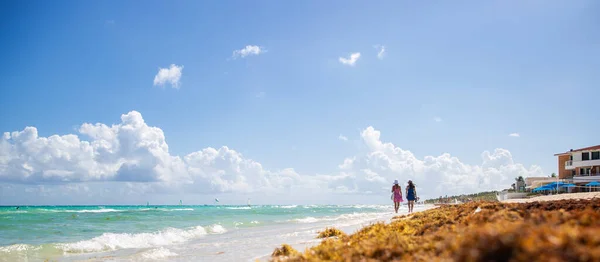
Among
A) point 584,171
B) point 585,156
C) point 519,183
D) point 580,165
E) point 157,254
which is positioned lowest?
point 519,183

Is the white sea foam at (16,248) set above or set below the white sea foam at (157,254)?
below

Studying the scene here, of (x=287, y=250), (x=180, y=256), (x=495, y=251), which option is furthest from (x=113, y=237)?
(x=495, y=251)

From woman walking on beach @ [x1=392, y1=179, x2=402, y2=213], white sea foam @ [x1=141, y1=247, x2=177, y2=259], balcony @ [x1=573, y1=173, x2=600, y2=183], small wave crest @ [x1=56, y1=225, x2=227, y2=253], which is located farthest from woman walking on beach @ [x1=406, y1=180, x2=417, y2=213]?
balcony @ [x1=573, y1=173, x2=600, y2=183]

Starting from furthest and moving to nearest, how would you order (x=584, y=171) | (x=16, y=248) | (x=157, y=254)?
(x=584, y=171) < (x=16, y=248) < (x=157, y=254)

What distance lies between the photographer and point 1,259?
12398 millimetres

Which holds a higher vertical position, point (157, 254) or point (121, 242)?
point (157, 254)

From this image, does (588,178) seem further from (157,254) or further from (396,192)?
(157,254)

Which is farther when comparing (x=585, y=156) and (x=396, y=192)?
(x=585, y=156)

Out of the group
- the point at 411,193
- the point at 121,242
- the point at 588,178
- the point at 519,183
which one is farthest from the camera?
the point at 519,183

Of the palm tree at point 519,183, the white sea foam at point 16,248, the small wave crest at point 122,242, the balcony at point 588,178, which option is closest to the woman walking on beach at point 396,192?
the small wave crest at point 122,242

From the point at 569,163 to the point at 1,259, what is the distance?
67224mm

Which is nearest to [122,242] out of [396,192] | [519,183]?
[396,192]

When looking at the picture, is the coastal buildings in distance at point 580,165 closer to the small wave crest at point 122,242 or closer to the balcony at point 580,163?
the balcony at point 580,163

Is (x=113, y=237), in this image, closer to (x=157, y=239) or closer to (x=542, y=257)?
(x=157, y=239)
